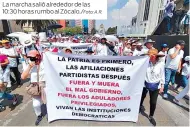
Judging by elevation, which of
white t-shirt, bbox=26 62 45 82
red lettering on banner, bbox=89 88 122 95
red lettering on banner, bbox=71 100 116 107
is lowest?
red lettering on banner, bbox=71 100 116 107

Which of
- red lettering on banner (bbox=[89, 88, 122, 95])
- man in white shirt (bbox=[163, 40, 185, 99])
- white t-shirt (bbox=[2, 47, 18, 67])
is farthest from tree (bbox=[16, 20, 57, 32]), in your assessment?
red lettering on banner (bbox=[89, 88, 122, 95])

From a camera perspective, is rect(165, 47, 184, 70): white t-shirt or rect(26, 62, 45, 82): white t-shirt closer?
rect(26, 62, 45, 82): white t-shirt

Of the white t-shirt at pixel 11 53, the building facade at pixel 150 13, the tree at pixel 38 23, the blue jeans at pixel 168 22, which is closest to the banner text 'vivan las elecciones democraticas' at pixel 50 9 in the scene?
the white t-shirt at pixel 11 53

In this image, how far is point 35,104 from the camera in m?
3.53

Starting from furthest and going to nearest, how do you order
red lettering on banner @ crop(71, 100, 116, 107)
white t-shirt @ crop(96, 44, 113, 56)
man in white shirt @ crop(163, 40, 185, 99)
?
white t-shirt @ crop(96, 44, 113, 56)
man in white shirt @ crop(163, 40, 185, 99)
red lettering on banner @ crop(71, 100, 116, 107)

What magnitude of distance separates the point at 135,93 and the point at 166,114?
4.14 feet

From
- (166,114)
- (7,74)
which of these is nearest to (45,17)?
(7,74)

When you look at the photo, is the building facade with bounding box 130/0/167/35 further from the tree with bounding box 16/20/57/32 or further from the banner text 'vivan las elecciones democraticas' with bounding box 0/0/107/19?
the banner text 'vivan las elecciones democraticas' with bounding box 0/0/107/19

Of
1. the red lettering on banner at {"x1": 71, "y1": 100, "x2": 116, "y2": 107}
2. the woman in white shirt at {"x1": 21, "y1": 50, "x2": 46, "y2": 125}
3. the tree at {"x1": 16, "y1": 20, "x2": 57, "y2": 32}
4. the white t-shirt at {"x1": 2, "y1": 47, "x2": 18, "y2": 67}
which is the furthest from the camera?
the tree at {"x1": 16, "y1": 20, "x2": 57, "y2": 32}

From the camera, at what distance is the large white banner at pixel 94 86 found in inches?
130

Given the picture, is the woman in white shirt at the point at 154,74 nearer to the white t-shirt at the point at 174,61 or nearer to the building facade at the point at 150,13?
the white t-shirt at the point at 174,61

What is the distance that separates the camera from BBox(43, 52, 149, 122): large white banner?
10.9ft

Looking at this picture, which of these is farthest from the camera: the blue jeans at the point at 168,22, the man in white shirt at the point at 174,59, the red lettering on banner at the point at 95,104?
the blue jeans at the point at 168,22

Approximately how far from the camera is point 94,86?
344cm
